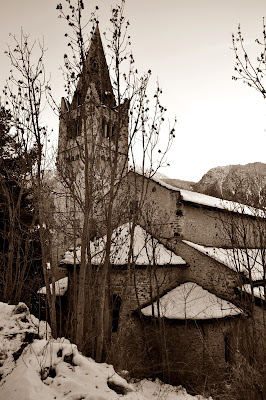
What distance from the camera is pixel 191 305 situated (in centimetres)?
1246

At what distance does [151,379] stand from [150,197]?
867 centimetres

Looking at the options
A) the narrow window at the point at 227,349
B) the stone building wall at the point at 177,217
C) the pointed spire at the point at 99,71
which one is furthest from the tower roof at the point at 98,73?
the narrow window at the point at 227,349

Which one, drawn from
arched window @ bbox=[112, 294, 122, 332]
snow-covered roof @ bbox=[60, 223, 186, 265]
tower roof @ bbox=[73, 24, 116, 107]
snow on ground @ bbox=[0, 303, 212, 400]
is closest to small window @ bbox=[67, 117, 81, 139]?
tower roof @ bbox=[73, 24, 116, 107]

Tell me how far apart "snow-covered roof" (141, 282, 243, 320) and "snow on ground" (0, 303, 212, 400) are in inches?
308

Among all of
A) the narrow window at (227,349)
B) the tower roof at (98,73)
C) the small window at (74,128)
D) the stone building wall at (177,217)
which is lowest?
the narrow window at (227,349)

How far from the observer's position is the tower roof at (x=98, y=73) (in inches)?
306

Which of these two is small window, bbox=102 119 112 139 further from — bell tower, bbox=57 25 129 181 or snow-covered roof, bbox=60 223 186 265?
snow-covered roof, bbox=60 223 186 265

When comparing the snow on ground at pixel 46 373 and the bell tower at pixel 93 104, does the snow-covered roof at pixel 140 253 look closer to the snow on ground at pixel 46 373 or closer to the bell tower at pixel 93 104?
the bell tower at pixel 93 104

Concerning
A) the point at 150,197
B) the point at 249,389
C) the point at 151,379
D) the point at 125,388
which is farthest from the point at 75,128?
the point at 151,379

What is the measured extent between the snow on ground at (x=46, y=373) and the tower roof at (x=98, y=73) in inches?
225

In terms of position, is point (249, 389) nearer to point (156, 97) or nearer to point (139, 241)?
point (156, 97)

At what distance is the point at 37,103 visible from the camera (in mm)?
8453

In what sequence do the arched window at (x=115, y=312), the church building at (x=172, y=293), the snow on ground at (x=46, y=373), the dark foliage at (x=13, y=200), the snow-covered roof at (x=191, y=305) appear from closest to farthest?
1. the snow on ground at (x=46, y=373)
2. the dark foliage at (x=13, y=200)
3. the church building at (x=172, y=293)
4. the snow-covered roof at (x=191, y=305)
5. the arched window at (x=115, y=312)

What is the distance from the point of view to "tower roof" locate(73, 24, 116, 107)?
777 cm
